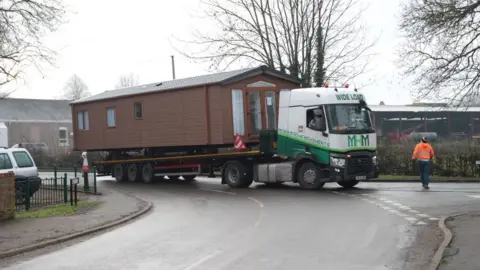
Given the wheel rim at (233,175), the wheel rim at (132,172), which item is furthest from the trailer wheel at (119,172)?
the wheel rim at (233,175)

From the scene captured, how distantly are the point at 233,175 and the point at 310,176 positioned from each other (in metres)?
3.47

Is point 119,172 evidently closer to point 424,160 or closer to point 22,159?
point 22,159

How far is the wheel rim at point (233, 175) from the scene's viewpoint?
2151 centimetres

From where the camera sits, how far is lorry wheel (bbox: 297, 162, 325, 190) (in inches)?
756

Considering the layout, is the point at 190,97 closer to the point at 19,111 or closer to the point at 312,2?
the point at 312,2

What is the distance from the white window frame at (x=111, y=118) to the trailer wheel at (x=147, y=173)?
2418mm

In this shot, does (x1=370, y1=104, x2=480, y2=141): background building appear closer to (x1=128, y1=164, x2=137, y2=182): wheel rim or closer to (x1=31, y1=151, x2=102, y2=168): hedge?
(x1=31, y1=151, x2=102, y2=168): hedge

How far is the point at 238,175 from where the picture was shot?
70.1 feet

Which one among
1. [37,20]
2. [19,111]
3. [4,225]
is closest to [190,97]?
[37,20]

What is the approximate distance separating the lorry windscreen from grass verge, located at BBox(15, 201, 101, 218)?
8056 mm

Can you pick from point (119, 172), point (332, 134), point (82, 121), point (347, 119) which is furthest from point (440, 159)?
point (82, 121)

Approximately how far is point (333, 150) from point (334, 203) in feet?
11.3

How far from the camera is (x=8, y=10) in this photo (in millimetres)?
19750

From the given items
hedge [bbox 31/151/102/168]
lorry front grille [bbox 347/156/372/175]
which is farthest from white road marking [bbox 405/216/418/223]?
hedge [bbox 31/151/102/168]
